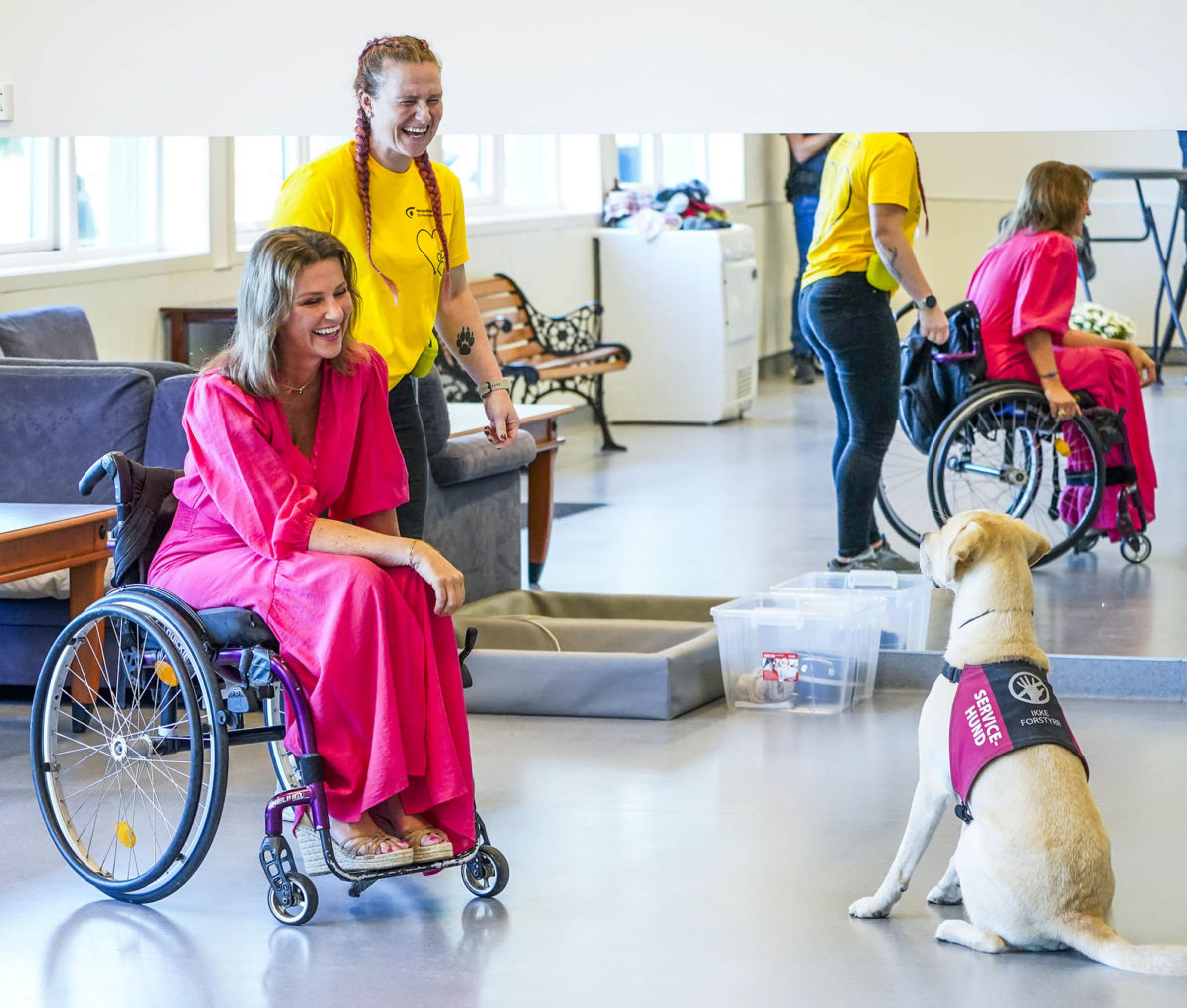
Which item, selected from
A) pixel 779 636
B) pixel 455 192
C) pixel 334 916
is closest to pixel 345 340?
pixel 455 192

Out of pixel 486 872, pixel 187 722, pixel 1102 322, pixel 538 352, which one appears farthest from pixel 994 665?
pixel 538 352

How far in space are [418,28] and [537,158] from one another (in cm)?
445

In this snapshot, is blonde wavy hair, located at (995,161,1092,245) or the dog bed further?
blonde wavy hair, located at (995,161,1092,245)

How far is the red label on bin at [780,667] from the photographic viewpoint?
4090 millimetres

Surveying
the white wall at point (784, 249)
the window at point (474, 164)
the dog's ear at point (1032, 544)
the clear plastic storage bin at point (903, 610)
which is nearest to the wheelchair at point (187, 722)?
the dog's ear at point (1032, 544)

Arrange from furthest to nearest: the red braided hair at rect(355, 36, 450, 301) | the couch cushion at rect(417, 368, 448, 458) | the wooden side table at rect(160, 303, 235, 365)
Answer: the wooden side table at rect(160, 303, 235, 365)
the couch cushion at rect(417, 368, 448, 458)
the red braided hair at rect(355, 36, 450, 301)

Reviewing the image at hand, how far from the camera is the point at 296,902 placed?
2801mm

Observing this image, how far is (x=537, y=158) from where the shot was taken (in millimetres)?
8805

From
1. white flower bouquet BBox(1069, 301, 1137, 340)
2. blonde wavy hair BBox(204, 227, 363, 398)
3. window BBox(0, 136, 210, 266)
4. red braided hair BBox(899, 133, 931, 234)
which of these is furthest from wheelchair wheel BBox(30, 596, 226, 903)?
window BBox(0, 136, 210, 266)

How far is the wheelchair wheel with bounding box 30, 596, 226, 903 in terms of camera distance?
274 centimetres

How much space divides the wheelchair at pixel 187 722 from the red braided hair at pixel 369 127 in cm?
66

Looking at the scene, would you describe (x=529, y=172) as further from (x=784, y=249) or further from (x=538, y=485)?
(x=538, y=485)

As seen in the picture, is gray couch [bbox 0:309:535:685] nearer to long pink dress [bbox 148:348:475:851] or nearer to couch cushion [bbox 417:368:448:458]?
couch cushion [bbox 417:368:448:458]

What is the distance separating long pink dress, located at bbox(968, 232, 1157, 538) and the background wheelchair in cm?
3
